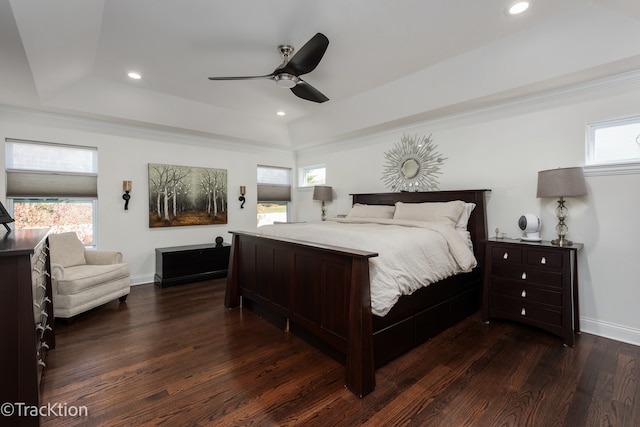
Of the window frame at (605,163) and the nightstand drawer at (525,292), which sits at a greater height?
the window frame at (605,163)

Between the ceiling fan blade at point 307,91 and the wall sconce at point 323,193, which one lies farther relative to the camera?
the wall sconce at point 323,193

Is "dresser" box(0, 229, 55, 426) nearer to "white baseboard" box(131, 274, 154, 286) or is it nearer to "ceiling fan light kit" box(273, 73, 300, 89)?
"ceiling fan light kit" box(273, 73, 300, 89)

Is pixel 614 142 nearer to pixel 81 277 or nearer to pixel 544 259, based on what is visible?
pixel 544 259

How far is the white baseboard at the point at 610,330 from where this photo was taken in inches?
103

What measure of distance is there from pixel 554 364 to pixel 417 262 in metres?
1.28

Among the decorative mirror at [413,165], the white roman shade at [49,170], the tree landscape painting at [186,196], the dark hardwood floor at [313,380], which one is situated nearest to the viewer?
the dark hardwood floor at [313,380]

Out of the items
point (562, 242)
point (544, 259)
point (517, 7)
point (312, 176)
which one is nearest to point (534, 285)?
point (544, 259)

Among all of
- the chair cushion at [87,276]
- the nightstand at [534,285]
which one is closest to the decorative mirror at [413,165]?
the nightstand at [534,285]

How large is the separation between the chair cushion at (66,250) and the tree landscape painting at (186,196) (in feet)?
3.40

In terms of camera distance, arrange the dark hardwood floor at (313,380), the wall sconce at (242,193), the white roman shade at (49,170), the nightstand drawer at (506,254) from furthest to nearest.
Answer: the wall sconce at (242,193), the white roman shade at (49,170), the nightstand drawer at (506,254), the dark hardwood floor at (313,380)

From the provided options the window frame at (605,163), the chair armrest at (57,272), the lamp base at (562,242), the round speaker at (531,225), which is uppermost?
the window frame at (605,163)

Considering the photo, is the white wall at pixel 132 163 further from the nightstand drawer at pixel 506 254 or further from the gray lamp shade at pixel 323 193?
the nightstand drawer at pixel 506 254

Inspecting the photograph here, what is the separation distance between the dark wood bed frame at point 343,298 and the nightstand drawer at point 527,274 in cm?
33

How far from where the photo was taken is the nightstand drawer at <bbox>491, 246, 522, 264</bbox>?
287cm
